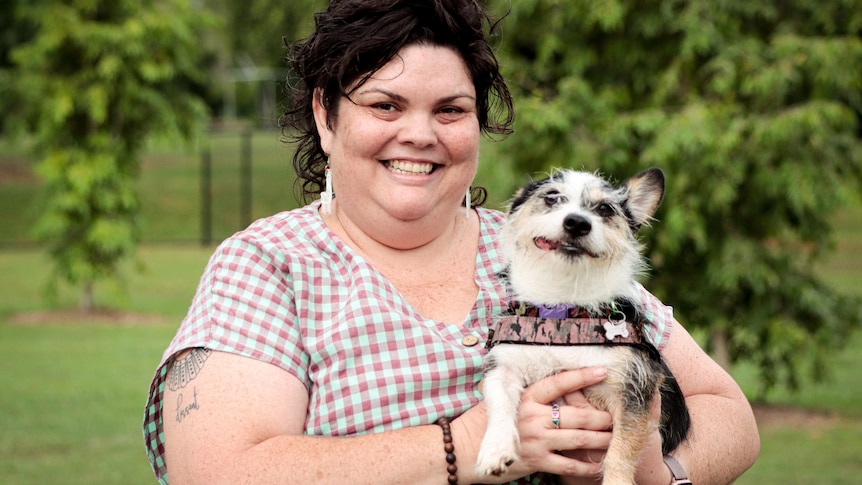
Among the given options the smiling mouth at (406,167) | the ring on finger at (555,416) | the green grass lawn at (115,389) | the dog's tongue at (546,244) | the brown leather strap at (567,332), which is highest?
the smiling mouth at (406,167)

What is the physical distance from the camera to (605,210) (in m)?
2.84

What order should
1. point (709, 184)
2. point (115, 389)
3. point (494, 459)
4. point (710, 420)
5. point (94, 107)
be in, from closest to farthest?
point (494, 459) < point (710, 420) < point (709, 184) < point (115, 389) < point (94, 107)

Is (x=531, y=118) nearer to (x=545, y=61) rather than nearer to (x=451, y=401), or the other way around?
(x=545, y=61)

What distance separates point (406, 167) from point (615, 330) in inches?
29.0

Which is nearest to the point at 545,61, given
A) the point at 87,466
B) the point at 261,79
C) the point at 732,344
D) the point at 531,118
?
the point at 531,118

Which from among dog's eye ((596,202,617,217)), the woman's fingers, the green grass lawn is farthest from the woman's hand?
the green grass lawn

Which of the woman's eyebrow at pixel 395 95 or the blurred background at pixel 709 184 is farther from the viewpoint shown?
the blurred background at pixel 709 184

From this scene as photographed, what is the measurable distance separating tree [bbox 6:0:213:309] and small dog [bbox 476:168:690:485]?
34.3 feet

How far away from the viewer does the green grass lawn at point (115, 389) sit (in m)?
7.05

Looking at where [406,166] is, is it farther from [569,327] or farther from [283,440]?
[283,440]

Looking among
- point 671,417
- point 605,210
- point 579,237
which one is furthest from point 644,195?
→ point 671,417

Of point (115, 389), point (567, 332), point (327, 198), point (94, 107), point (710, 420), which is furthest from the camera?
point (94, 107)

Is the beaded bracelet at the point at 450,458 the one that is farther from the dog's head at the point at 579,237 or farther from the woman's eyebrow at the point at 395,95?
the woman's eyebrow at the point at 395,95

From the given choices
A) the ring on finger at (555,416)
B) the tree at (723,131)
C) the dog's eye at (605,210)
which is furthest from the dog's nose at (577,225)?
the tree at (723,131)
